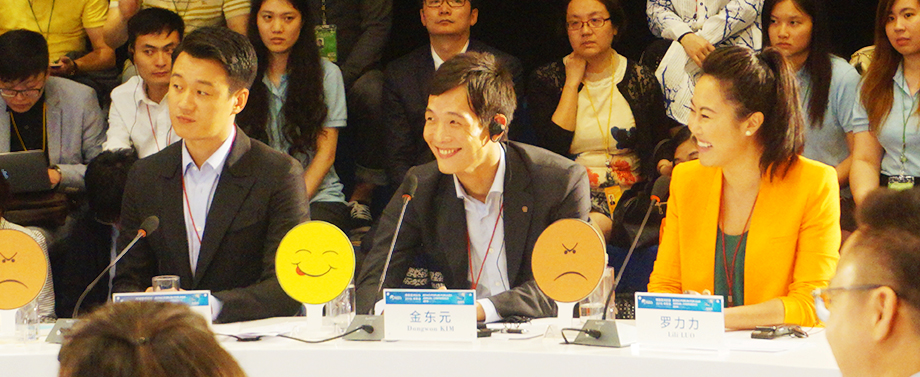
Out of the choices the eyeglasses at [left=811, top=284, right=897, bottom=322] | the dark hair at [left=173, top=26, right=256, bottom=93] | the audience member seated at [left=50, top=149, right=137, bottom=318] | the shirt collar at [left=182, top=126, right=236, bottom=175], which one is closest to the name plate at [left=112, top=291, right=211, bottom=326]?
the shirt collar at [left=182, top=126, right=236, bottom=175]

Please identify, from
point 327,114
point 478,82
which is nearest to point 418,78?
point 327,114

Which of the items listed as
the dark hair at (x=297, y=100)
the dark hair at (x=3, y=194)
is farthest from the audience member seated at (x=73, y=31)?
the dark hair at (x=3, y=194)

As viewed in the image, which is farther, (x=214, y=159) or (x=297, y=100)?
(x=297, y=100)

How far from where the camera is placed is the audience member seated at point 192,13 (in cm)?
404

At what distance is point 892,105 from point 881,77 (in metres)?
0.11

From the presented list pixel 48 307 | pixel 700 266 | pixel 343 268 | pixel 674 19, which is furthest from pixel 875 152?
pixel 48 307

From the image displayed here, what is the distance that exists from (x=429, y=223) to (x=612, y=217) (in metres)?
1.22

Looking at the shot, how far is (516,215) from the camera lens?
255cm

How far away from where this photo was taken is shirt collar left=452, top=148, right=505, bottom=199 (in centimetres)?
260

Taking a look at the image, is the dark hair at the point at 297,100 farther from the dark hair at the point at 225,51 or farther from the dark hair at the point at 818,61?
the dark hair at the point at 818,61

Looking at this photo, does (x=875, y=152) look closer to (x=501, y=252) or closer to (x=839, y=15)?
(x=839, y=15)

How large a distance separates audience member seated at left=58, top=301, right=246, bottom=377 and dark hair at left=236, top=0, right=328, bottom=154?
2.87 metres

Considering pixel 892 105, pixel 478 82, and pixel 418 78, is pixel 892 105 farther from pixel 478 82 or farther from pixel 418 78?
pixel 418 78

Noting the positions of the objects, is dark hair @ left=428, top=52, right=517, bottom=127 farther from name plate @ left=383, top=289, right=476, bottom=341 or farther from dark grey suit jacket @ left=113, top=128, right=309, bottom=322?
name plate @ left=383, top=289, right=476, bottom=341
